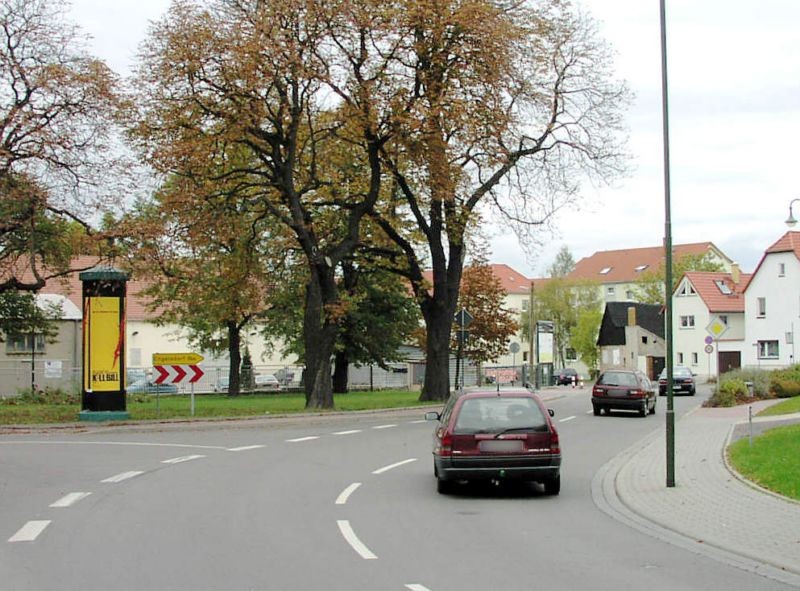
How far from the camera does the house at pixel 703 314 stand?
3214 inches

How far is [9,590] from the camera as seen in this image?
307 inches

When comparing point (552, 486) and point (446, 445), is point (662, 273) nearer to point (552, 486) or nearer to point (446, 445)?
point (552, 486)

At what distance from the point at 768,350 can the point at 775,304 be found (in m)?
3.24

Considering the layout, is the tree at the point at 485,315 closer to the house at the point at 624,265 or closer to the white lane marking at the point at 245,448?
the white lane marking at the point at 245,448

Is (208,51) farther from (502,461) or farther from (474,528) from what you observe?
(474,528)

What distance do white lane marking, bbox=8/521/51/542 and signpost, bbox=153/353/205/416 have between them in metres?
18.5

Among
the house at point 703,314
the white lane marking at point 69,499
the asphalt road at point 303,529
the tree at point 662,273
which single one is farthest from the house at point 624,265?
the white lane marking at point 69,499

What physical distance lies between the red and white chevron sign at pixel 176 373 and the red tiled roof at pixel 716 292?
5979 cm

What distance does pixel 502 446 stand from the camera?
44.4 feet

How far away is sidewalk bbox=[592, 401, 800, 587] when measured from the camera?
31.6ft

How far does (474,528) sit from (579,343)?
311 feet

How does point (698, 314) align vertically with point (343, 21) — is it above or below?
below

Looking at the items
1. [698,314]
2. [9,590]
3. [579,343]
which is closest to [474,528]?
[9,590]

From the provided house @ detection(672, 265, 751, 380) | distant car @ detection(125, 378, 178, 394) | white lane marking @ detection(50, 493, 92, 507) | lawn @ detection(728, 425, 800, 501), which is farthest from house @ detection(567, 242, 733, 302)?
white lane marking @ detection(50, 493, 92, 507)
